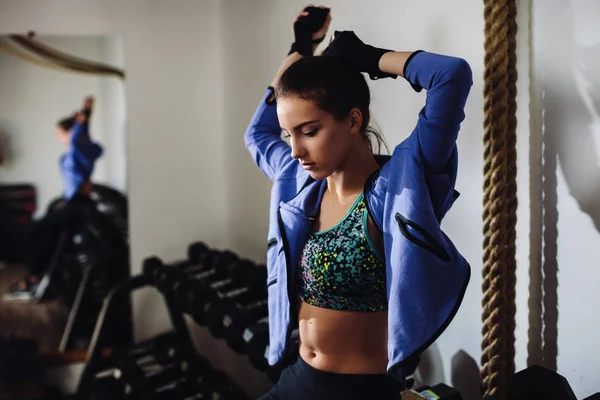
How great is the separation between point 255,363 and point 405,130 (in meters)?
0.68

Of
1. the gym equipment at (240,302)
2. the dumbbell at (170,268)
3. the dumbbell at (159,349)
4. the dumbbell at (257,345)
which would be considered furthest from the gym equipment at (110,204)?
the dumbbell at (257,345)

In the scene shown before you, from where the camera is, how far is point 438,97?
2.85 feet

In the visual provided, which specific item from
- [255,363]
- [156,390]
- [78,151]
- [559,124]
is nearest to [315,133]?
[559,124]

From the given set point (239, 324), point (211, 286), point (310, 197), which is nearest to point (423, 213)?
point (310, 197)

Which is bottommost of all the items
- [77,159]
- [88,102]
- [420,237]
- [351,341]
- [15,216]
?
[15,216]

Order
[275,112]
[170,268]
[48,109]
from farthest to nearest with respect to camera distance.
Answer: [48,109]
[170,268]
[275,112]

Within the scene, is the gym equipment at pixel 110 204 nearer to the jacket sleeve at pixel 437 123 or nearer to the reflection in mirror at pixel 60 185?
the reflection in mirror at pixel 60 185

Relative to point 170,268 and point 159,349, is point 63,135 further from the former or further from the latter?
point 159,349

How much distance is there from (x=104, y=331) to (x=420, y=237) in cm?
183

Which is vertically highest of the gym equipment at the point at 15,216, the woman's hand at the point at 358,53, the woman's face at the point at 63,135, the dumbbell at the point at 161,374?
the woman's hand at the point at 358,53

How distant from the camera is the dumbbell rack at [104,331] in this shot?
2.11m

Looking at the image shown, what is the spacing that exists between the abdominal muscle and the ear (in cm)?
32

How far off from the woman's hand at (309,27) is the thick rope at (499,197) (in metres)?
0.30

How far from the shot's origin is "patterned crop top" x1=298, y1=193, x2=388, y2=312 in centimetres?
101
